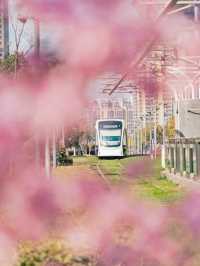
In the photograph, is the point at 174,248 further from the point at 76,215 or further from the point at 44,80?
the point at 44,80

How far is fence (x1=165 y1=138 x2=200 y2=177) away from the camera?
17734mm

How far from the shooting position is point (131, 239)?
153 centimetres

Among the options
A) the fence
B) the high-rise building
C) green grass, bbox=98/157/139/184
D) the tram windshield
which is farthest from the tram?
the high-rise building

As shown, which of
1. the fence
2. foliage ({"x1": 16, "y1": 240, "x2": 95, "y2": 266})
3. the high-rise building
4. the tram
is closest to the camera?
the high-rise building

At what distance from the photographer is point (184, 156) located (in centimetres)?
1986

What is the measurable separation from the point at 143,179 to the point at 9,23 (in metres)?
0.46

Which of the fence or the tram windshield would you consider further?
the tram windshield

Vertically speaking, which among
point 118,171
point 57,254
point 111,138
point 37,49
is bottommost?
point 57,254

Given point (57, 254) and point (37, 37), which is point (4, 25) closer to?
point (37, 37)

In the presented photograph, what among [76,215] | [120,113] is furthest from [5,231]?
[120,113]

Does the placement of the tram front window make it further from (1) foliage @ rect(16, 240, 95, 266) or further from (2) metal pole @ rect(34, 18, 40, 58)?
(2) metal pole @ rect(34, 18, 40, 58)

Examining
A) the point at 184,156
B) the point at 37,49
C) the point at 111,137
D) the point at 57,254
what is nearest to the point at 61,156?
the point at 57,254

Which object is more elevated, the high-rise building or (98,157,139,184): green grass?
the high-rise building

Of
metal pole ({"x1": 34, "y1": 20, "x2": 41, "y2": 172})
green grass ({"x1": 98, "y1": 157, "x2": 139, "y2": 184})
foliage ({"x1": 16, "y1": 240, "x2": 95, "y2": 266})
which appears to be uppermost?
metal pole ({"x1": 34, "y1": 20, "x2": 41, "y2": 172})
